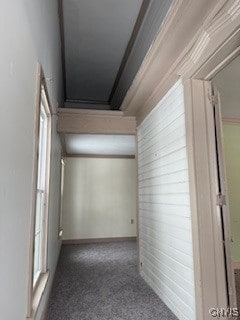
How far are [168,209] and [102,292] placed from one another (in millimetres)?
1246

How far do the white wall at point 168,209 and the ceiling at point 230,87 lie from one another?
2.52 feet

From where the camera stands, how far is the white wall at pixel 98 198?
5.95m

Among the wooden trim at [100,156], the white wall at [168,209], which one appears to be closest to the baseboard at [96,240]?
the wooden trim at [100,156]

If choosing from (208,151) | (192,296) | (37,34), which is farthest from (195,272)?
(37,34)

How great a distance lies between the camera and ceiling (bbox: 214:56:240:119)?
8.62 feet

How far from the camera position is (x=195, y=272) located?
184cm

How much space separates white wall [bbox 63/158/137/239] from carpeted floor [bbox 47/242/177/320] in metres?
1.61

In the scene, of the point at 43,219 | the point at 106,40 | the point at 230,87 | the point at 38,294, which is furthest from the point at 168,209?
the point at 106,40

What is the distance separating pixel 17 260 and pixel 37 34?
1.23m

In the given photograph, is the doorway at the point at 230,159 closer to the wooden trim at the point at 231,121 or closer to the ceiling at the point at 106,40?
the wooden trim at the point at 231,121

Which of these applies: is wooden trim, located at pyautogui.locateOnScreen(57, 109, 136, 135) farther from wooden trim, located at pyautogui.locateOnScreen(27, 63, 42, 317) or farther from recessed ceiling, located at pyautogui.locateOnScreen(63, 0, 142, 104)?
wooden trim, located at pyautogui.locateOnScreen(27, 63, 42, 317)

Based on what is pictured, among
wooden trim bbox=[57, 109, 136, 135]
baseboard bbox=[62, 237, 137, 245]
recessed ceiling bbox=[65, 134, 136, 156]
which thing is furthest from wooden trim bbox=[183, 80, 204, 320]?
baseboard bbox=[62, 237, 137, 245]

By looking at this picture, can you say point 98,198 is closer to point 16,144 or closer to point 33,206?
point 33,206

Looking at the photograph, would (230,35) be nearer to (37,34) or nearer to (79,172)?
(37,34)
